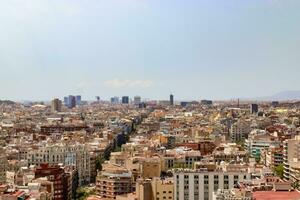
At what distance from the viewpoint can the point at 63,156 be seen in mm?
29891

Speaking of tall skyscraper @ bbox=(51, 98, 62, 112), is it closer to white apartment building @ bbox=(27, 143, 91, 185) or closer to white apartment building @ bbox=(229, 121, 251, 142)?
white apartment building @ bbox=(229, 121, 251, 142)

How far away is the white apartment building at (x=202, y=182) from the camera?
1984 centimetres

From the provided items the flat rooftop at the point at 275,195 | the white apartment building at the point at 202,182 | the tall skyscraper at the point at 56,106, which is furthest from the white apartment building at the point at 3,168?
the tall skyscraper at the point at 56,106

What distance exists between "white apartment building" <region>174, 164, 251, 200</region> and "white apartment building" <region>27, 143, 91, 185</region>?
377 inches

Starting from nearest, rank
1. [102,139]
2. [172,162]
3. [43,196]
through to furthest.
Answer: [43,196], [172,162], [102,139]

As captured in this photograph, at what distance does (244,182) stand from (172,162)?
10213mm

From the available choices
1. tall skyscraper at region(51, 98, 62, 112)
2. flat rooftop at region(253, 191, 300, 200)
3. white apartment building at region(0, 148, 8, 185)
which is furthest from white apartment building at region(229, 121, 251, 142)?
tall skyscraper at region(51, 98, 62, 112)

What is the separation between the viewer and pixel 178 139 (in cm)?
4125

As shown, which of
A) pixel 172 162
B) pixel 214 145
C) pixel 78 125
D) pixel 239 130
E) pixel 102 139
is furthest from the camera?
pixel 78 125

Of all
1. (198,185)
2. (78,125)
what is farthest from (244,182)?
(78,125)

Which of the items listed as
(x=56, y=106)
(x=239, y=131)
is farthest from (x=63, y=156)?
(x=56, y=106)

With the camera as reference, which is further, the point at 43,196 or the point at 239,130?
the point at 239,130

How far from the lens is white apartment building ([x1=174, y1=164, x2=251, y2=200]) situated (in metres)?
19.8

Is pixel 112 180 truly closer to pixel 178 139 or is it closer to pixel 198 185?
pixel 198 185
